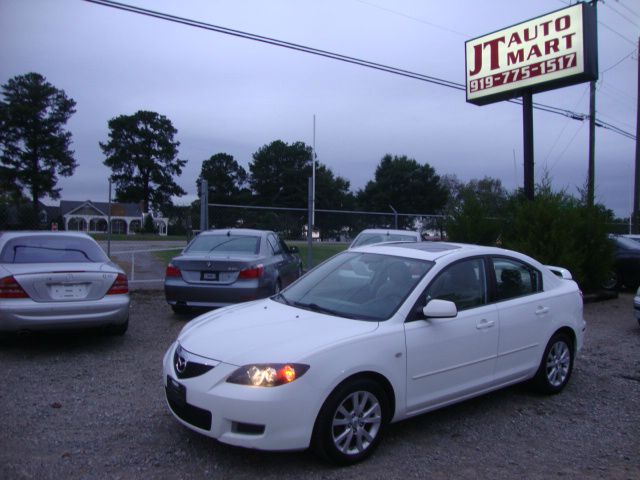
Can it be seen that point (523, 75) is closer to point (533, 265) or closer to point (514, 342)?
point (533, 265)

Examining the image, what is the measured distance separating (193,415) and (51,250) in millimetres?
4280

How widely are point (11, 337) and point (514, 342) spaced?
6.15 meters

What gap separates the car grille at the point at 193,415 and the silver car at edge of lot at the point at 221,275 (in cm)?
419

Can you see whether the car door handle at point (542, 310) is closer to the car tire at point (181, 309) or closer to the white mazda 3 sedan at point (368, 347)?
the white mazda 3 sedan at point (368, 347)

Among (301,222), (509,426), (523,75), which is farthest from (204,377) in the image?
(523,75)

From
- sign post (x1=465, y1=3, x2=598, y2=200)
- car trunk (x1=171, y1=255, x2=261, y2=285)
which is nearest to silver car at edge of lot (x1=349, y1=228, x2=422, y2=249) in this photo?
car trunk (x1=171, y1=255, x2=261, y2=285)

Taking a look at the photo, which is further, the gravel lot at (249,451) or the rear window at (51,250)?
the rear window at (51,250)

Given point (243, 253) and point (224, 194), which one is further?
point (224, 194)

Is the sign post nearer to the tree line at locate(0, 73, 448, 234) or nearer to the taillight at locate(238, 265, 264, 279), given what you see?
the taillight at locate(238, 265, 264, 279)

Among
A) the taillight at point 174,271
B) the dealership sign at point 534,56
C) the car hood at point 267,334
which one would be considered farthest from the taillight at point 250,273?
the dealership sign at point 534,56

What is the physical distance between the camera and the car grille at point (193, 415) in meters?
3.45

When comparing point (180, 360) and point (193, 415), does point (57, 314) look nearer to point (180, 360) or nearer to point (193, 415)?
point (180, 360)

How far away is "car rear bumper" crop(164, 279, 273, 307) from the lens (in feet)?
25.8

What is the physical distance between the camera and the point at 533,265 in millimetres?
5340
